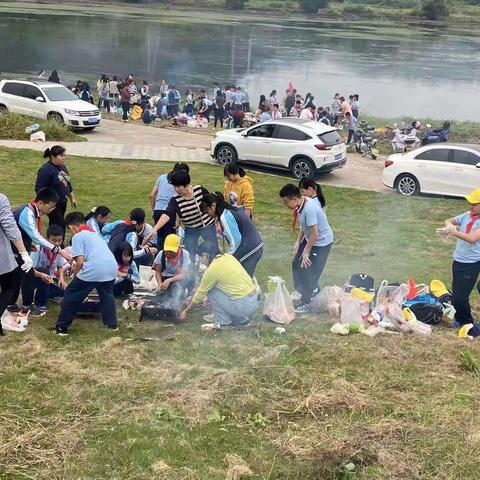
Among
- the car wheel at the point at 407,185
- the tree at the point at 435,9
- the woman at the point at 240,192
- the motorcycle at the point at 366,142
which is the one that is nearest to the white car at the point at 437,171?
the car wheel at the point at 407,185

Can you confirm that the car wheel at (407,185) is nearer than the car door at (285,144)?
Yes

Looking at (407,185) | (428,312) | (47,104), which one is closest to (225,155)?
(407,185)

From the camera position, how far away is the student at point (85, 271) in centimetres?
681

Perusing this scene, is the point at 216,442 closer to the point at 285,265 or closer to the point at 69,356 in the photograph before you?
the point at 69,356

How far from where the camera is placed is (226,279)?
23.2ft

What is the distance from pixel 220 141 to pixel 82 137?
5392 mm

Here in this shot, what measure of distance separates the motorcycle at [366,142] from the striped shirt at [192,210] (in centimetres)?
1321

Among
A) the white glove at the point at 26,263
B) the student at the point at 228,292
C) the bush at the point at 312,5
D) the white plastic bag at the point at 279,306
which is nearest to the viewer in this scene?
the white glove at the point at 26,263

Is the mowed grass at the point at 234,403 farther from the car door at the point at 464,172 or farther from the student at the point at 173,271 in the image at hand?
the car door at the point at 464,172

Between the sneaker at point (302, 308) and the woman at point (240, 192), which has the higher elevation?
the woman at point (240, 192)

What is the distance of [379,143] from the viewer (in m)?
22.6

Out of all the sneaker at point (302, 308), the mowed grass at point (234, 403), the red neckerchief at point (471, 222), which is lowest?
the sneaker at point (302, 308)

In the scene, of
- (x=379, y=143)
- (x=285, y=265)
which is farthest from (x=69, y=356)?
(x=379, y=143)

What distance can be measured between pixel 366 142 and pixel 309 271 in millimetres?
14221
